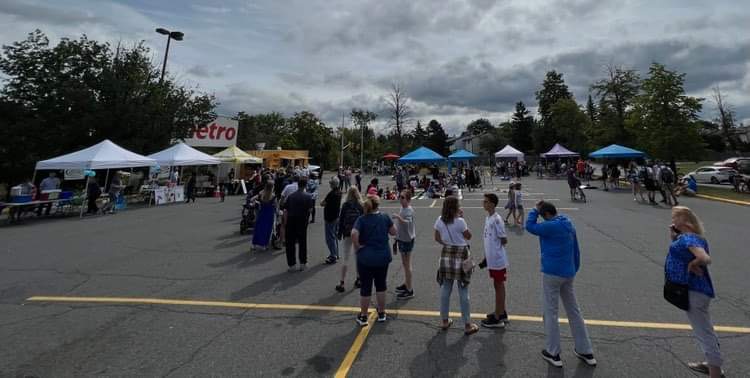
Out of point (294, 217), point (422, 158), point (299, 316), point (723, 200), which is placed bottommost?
point (299, 316)

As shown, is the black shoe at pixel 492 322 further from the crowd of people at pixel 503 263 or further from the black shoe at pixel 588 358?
the black shoe at pixel 588 358

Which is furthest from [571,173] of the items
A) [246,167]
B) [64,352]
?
[246,167]

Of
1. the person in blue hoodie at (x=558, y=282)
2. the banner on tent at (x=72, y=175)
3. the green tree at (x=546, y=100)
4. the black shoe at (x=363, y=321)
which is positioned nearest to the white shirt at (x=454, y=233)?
the person in blue hoodie at (x=558, y=282)

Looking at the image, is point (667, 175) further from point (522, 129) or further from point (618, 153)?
point (522, 129)

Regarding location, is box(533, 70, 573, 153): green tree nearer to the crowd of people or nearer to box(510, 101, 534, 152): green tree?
box(510, 101, 534, 152): green tree

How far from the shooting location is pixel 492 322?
4.45m

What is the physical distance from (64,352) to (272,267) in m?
3.55

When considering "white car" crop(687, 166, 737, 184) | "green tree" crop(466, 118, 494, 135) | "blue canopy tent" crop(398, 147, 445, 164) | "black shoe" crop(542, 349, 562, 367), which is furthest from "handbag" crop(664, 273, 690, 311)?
"green tree" crop(466, 118, 494, 135)

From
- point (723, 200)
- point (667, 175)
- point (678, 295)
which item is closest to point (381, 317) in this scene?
point (678, 295)

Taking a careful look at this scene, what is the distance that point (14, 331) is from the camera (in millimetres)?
4559

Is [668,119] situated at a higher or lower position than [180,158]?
higher

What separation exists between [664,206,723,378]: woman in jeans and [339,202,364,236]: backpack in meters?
4.15

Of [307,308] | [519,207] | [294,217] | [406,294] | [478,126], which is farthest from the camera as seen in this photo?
[478,126]

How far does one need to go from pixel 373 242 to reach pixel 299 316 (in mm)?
1396
